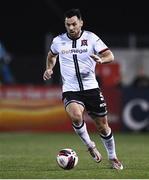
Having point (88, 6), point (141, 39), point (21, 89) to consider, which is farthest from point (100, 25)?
point (21, 89)

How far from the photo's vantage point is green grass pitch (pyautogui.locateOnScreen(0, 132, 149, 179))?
1256 cm

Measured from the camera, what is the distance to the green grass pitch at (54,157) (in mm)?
12562

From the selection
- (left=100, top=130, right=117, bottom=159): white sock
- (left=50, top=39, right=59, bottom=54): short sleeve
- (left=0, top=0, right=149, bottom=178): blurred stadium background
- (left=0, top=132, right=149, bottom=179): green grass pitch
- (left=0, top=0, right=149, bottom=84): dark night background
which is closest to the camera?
(left=0, top=132, right=149, bottom=179): green grass pitch

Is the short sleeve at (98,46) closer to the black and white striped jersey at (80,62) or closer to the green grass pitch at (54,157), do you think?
the black and white striped jersey at (80,62)

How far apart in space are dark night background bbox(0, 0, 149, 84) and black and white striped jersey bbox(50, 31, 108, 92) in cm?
2039

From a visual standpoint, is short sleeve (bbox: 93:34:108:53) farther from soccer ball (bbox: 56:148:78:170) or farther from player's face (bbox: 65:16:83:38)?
soccer ball (bbox: 56:148:78:170)

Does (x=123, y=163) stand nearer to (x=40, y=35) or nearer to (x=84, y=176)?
(x=84, y=176)

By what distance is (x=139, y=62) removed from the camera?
27.0m

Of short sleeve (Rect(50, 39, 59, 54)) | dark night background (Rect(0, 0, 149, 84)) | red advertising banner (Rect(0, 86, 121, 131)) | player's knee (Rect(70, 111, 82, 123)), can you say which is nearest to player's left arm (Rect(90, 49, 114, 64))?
short sleeve (Rect(50, 39, 59, 54))

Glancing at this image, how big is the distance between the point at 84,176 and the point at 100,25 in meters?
22.8

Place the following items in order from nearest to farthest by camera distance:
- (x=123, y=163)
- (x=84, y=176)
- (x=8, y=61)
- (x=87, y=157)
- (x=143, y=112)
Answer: (x=84, y=176)
(x=123, y=163)
(x=87, y=157)
(x=143, y=112)
(x=8, y=61)

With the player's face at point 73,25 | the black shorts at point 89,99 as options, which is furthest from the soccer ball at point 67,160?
the player's face at point 73,25

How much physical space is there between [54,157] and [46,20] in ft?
62.8

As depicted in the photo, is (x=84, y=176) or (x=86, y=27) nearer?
(x=84, y=176)
